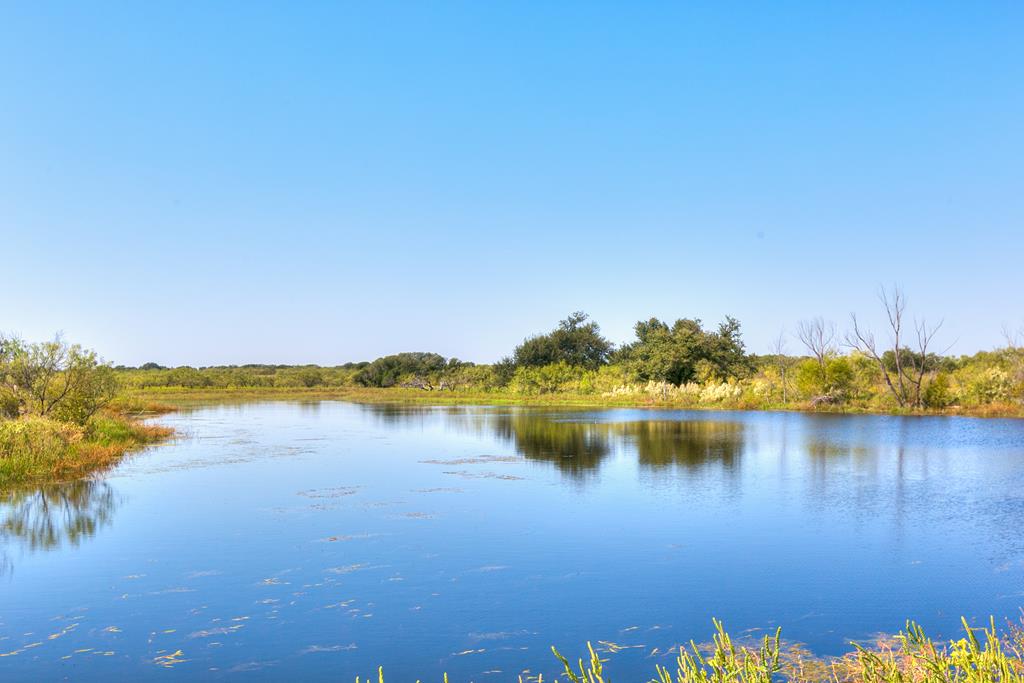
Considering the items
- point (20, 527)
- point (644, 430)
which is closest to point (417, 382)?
point (644, 430)

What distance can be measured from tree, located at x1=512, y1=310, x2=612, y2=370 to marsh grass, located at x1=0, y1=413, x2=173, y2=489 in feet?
181

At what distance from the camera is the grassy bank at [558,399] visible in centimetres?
3858

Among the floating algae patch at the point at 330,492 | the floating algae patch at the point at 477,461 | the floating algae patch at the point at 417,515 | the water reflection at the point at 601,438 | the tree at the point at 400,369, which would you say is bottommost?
the floating algae patch at the point at 417,515

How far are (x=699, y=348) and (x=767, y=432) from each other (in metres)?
25.4

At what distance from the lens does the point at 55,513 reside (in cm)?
1403

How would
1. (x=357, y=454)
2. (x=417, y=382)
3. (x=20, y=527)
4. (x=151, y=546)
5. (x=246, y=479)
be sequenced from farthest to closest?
(x=417, y=382) < (x=357, y=454) < (x=246, y=479) < (x=20, y=527) < (x=151, y=546)

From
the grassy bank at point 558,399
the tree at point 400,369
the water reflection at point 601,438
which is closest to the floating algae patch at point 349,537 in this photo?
the water reflection at point 601,438

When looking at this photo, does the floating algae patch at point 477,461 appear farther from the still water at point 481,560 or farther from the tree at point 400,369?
the tree at point 400,369

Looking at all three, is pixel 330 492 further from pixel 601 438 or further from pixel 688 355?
pixel 688 355

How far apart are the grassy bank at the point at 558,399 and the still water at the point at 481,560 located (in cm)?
1925

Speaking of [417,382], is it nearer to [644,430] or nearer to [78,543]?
[644,430]

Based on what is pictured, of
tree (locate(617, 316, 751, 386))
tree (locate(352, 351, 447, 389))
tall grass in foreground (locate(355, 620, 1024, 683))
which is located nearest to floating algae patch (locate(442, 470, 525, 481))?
tall grass in foreground (locate(355, 620, 1024, 683))

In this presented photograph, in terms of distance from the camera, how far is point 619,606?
8438 mm

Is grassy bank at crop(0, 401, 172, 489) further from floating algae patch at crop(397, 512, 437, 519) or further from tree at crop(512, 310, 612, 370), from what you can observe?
tree at crop(512, 310, 612, 370)
